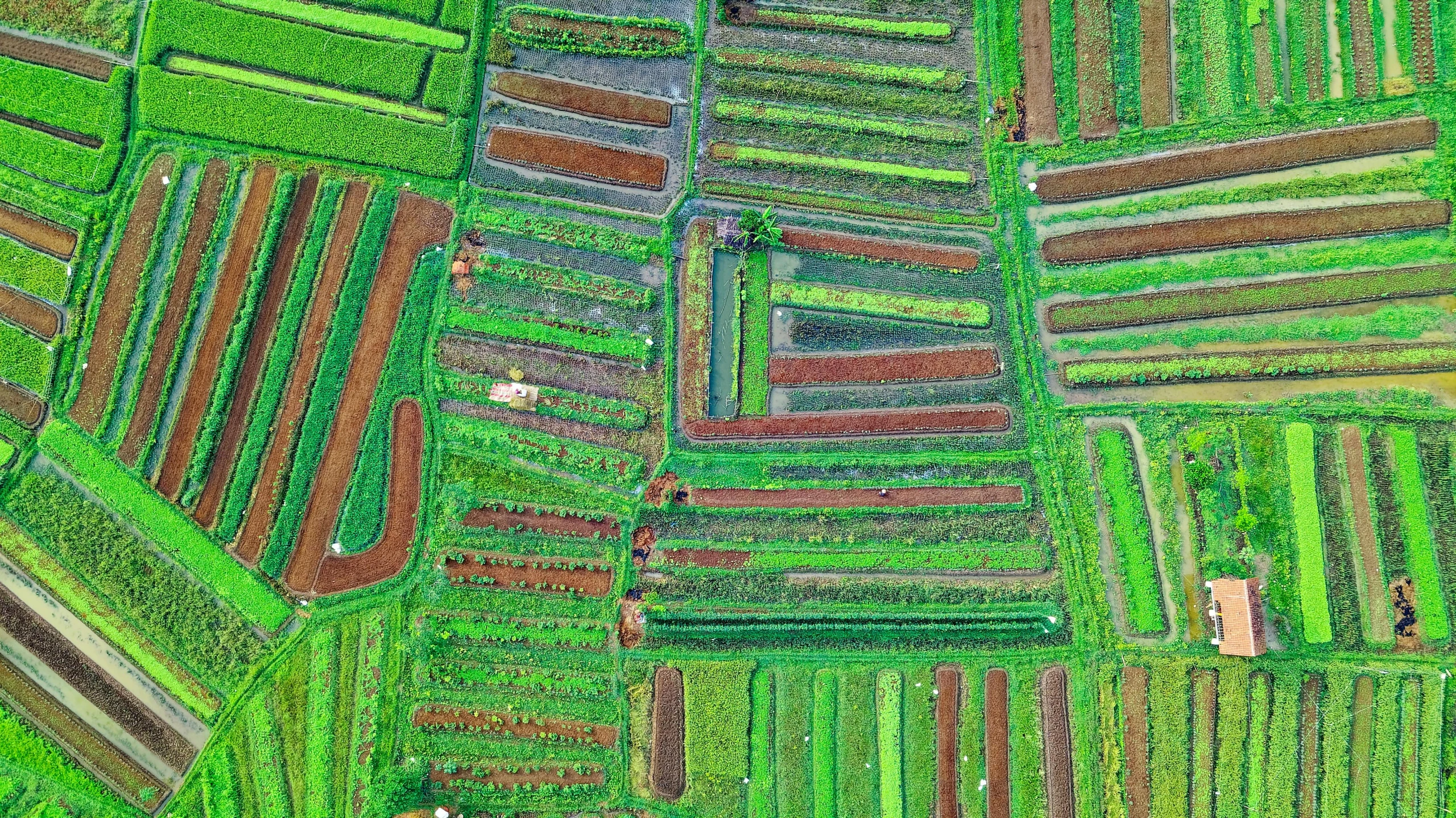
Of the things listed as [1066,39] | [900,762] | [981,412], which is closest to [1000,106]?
[1066,39]

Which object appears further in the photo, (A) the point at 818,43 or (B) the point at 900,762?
(A) the point at 818,43

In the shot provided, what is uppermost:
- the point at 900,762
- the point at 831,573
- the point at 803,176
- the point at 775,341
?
the point at 803,176

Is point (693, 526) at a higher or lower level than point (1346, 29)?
lower

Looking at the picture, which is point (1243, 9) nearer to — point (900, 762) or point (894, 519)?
point (894, 519)

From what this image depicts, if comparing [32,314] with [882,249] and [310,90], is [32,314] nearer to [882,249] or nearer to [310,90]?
[310,90]

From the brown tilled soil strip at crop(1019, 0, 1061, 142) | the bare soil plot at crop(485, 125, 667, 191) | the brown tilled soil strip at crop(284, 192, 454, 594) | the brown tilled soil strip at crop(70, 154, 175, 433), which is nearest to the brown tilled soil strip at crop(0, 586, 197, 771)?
the brown tilled soil strip at crop(284, 192, 454, 594)

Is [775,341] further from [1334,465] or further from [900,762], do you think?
[1334,465]

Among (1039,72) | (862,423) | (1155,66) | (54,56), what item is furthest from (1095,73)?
(54,56)
